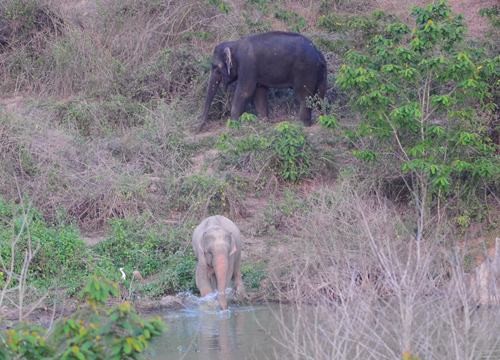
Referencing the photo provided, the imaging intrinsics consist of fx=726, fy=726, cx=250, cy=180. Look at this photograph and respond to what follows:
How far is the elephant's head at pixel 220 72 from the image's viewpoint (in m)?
14.1

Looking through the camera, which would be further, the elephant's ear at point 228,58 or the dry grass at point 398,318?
the elephant's ear at point 228,58

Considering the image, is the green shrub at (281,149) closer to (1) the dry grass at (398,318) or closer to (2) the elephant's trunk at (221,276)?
(2) the elephant's trunk at (221,276)

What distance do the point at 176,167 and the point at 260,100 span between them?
269 centimetres

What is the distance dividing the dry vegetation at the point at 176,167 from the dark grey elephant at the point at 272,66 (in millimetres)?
685

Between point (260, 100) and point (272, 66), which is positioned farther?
point (260, 100)

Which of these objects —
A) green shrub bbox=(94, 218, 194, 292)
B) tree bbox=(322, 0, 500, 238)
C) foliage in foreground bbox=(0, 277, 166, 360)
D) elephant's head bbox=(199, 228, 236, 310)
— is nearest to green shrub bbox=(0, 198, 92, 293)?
green shrub bbox=(94, 218, 194, 292)

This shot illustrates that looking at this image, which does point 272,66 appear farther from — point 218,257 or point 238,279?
point 218,257

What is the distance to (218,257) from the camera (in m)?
8.77

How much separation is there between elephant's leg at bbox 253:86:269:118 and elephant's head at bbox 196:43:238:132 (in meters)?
0.53

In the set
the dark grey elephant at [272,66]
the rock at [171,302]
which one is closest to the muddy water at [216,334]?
the rock at [171,302]

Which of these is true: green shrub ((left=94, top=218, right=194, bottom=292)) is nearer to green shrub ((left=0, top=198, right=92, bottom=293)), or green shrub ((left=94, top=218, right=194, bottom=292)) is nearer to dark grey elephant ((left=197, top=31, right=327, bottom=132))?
green shrub ((left=0, top=198, right=92, bottom=293))

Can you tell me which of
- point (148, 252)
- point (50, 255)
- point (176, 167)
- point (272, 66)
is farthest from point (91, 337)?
point (272, 66)

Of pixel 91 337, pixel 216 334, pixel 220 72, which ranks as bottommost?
pixel 216 334

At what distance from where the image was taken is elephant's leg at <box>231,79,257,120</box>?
14.1m
